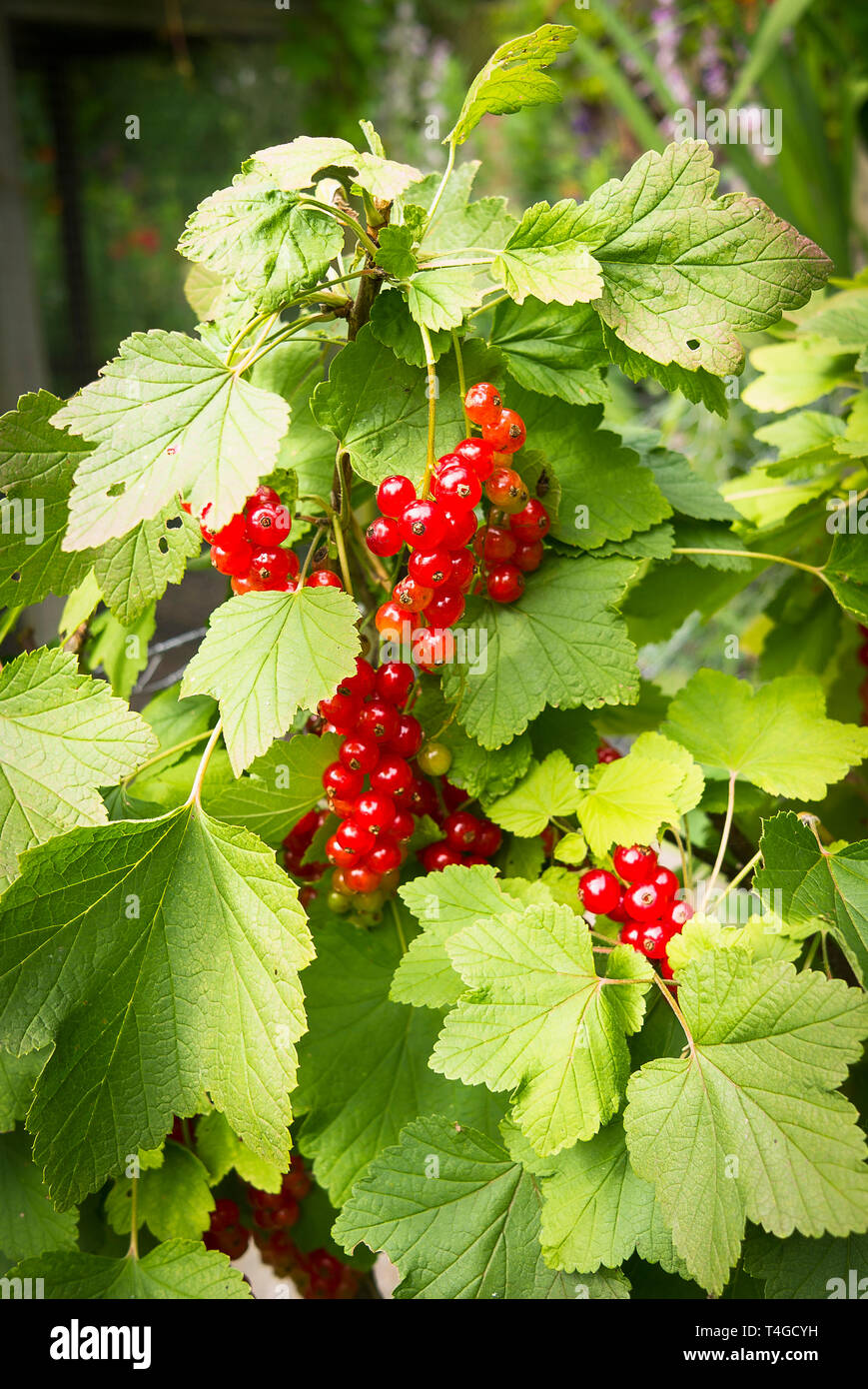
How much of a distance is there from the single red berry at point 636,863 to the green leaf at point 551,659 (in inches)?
2.5

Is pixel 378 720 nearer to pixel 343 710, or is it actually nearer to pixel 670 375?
pixel 343 710

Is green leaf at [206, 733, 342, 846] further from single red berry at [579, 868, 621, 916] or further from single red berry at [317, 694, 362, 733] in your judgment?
single red berry at [579, 868, 621, 916]

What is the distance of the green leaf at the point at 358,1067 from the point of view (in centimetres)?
47

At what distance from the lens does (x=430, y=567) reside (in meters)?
0.40

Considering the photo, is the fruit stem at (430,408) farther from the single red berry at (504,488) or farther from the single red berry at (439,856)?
the single red berry at (439,856)

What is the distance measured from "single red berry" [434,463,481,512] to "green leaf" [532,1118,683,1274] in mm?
249

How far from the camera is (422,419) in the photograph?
438mm

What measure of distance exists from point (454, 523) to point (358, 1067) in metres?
0.25

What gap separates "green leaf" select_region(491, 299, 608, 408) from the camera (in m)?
0.46

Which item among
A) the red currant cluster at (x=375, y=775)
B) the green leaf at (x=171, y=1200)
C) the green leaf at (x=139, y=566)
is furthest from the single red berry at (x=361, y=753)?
the green leaf at (x=171, y=1200)

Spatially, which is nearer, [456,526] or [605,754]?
[456,526]

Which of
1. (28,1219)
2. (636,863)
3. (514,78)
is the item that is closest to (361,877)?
(636,863)
